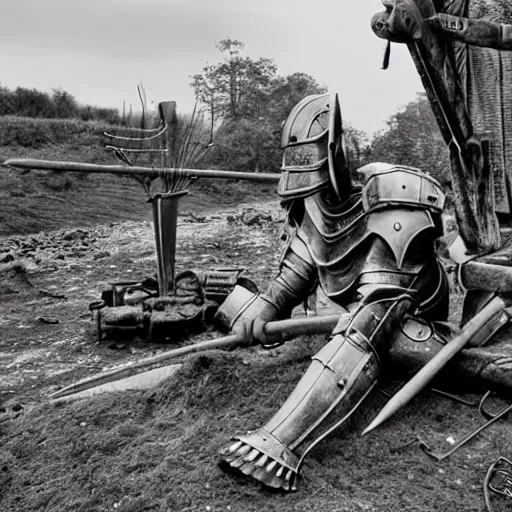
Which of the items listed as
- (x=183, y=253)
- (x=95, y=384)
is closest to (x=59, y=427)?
(x=95, y=384)

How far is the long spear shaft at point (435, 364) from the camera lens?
2.80 metres

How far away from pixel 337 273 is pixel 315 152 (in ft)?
2.07

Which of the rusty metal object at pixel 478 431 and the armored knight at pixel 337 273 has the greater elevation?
the armored knight at pixel 337 273

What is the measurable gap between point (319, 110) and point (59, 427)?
2.03m

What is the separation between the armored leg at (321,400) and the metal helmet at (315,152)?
74 cm

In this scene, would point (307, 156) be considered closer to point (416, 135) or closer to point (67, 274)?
point (67, 274)

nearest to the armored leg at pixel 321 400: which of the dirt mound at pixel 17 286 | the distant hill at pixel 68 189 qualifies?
the dirt mound at pixel 17 286

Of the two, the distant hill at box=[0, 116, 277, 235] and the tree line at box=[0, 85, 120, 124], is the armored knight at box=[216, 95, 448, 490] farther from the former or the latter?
the tree line at box=[0, 85, 120, 124]

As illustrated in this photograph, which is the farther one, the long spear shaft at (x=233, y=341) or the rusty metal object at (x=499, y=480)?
the long spear shaft at (x=233, y=341)

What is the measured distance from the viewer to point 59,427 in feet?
10.3

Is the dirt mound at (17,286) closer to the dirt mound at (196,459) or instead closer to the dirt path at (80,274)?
the dirt path at (80,274)

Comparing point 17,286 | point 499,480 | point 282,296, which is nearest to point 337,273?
point 282,296

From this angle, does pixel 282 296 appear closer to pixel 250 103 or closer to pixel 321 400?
pixel 321 400

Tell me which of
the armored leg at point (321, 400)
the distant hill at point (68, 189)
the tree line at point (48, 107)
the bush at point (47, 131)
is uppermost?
the tree line at point (48, 107)
